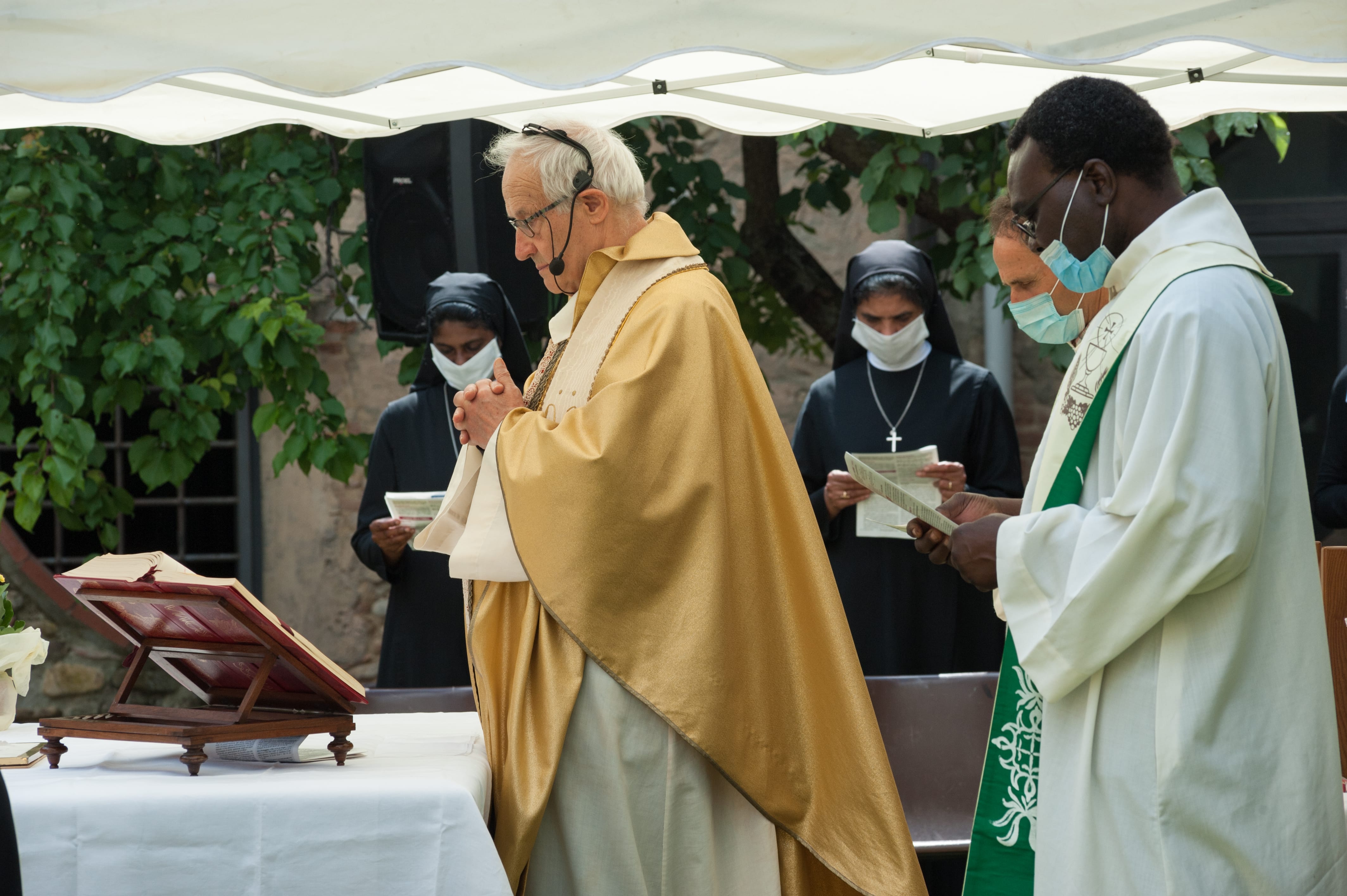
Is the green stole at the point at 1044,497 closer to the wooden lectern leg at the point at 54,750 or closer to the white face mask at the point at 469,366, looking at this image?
A: the wooden lectern leg at the point at 54,750

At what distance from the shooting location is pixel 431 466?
14.9 ft

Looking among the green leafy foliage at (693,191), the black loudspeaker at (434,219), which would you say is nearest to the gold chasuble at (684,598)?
the black loudspeaker at (434,219)

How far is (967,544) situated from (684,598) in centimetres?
58

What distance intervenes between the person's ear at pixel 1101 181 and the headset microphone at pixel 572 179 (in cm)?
113

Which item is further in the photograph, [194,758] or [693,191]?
[693,191]

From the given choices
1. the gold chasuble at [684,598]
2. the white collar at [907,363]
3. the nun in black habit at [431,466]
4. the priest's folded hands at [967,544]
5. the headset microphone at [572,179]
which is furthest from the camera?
the white collar at [907,363]

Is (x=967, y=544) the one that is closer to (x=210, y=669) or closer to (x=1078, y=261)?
(x=1078, y=261)

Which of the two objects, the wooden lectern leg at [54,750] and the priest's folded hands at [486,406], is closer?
the wooden lectern leg at [54,750]

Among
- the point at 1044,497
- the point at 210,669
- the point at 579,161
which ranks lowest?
the point at 210,669

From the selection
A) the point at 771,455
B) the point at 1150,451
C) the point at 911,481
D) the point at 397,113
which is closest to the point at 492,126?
the point at 397,113

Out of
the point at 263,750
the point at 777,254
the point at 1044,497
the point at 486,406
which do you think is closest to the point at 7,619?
the point at 263,750

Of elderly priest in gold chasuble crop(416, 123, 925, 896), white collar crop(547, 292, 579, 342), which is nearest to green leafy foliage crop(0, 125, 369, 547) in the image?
white collar crop(547, 292, 579, 342)

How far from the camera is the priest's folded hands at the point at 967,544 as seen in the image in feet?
7.30

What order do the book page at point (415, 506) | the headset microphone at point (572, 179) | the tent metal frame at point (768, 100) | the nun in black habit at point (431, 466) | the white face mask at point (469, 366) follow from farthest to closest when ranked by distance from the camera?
the white face mask at point (469, 366) → the nun in black habit at point (431, 466) → the book page at point (415, 506) → the tent metal frame at point (768, 100) → the headset microphone at point (572, 179)
